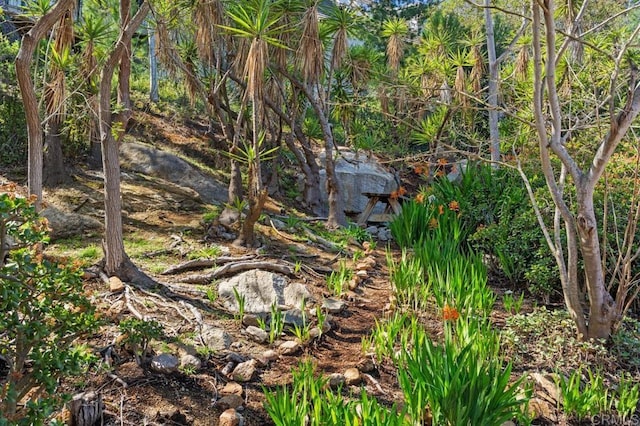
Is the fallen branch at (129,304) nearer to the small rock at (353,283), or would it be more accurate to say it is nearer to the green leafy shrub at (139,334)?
the green leafy shrub at (139,334)

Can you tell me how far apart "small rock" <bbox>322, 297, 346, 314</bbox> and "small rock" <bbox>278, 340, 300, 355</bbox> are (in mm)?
713

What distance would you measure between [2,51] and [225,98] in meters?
2.85

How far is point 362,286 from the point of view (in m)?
4.60

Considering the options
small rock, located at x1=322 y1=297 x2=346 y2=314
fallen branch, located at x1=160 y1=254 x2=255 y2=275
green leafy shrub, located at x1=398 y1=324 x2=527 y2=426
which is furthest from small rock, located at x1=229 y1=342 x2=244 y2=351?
fallen branch, located at x1=160 y1=254 x2=255 y2=275

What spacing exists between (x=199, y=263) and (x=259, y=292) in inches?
32.9

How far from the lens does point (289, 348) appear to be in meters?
3.04

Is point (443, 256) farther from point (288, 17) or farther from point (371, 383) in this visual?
point (288, 17)

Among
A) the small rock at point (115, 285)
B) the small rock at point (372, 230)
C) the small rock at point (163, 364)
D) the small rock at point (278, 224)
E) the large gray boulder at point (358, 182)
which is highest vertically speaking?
the large gray boulder at point (358, 182)

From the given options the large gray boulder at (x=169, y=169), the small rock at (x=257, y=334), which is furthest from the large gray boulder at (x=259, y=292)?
the large gray boulder at (x=169, y=169)

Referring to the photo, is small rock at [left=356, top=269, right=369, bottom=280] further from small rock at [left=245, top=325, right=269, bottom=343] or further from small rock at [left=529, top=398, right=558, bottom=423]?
small rock at [left=529, top=398, right=558, bottom=423]

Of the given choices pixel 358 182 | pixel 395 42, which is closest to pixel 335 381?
pixel 395 42

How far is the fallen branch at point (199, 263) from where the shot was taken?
4227 millimetres

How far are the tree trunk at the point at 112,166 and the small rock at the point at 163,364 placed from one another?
3.98 feet

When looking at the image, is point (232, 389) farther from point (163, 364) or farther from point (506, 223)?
point (506, 223)
